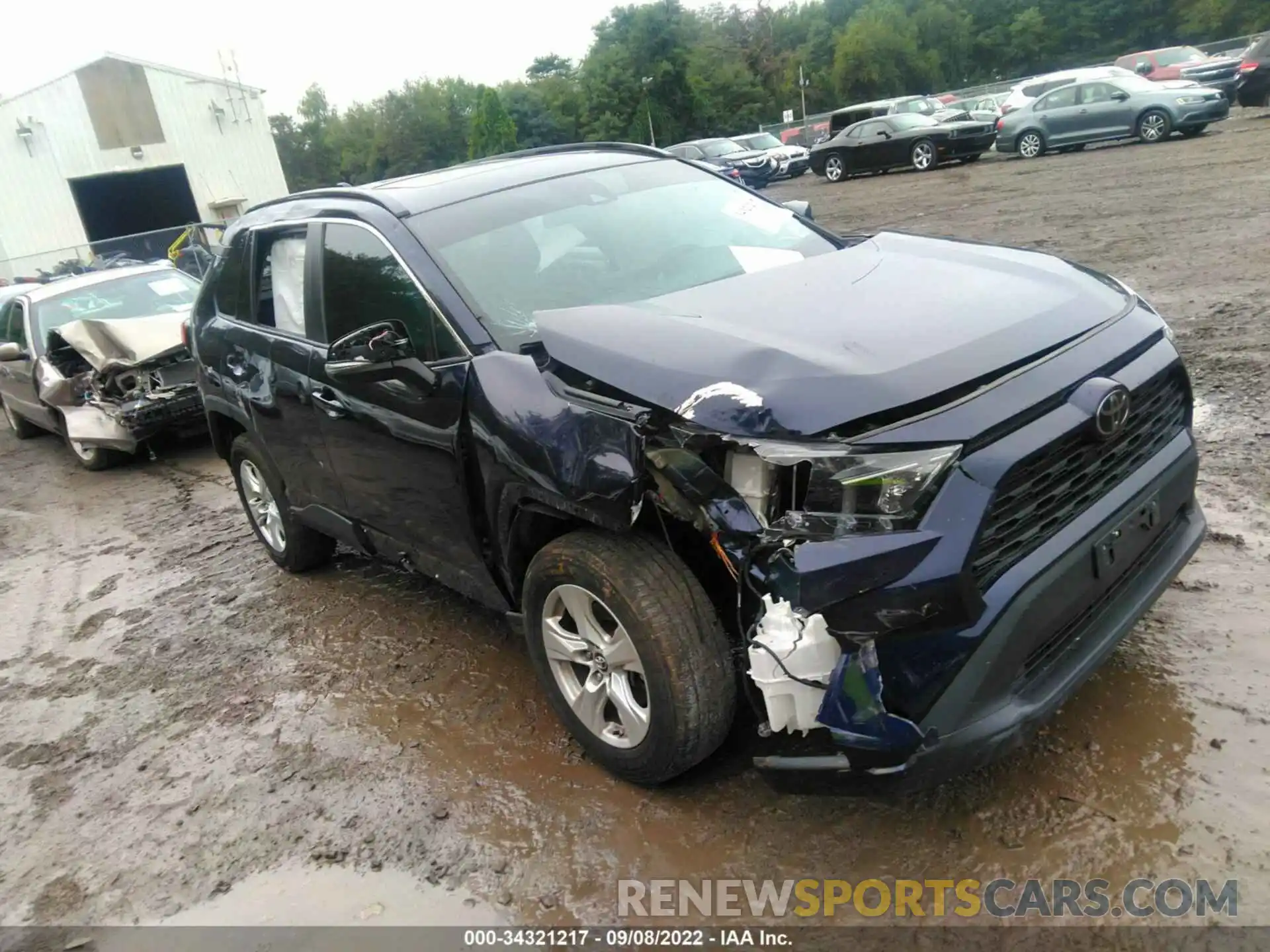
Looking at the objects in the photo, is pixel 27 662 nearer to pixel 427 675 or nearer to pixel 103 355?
pixel 427 675

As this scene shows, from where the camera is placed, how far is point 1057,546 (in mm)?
2490

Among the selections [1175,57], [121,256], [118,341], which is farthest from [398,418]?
[1175,57]

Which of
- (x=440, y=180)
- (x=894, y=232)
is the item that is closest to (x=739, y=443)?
(x=894, y=232)

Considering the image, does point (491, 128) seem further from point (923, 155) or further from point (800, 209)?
point (800, 209)

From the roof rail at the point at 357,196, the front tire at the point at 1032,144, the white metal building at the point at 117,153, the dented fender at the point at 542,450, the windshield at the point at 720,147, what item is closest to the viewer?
the dented fender at the point at 542,450

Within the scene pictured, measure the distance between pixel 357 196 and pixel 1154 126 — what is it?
64.1 ft

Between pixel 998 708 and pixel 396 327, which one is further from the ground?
pixel 396 327

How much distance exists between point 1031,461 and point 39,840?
3581 mm

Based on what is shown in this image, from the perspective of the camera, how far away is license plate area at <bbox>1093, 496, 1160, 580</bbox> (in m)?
2.62

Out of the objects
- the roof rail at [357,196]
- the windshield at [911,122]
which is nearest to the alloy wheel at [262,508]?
the roof rail at [357,196]

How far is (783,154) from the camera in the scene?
27.4 metres

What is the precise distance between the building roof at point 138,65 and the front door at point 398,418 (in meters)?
33.6

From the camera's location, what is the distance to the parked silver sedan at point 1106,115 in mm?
A: 18281

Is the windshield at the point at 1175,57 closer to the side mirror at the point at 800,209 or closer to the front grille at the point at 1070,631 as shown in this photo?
the side mirror at the point at 800,209
